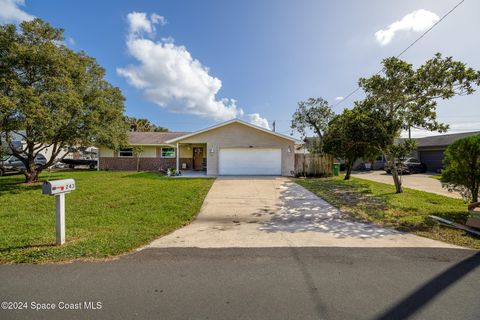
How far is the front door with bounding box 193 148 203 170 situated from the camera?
2119cm

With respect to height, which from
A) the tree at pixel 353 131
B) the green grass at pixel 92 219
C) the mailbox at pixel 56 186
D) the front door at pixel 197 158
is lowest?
the green grass at pixel 92 219

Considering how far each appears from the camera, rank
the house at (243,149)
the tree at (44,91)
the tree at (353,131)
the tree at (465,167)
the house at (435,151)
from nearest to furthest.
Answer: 1. the tree at (465,167)
2. the tree at (44,91)
3. the tree at (353,131)
4. the house at (243,149)
5. the house at (435,151)

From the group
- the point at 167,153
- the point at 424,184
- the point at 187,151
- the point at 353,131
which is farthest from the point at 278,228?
the point at 167,153

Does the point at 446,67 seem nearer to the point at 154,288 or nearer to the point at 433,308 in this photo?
the point at 433,308

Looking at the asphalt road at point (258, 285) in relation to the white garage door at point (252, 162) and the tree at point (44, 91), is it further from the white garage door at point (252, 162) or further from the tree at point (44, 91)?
the white garage door at point (252, 162)

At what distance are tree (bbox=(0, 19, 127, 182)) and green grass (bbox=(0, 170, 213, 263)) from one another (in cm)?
284

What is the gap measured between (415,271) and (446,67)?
924cm

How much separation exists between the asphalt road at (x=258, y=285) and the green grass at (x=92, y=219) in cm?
54

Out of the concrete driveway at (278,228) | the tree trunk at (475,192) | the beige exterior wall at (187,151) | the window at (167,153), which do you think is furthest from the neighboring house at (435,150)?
the window at (167,153)

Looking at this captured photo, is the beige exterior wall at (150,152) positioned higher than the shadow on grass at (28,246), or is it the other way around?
the beige exterior wall at (150,152)

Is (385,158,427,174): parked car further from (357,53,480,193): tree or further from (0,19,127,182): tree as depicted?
(0,19,127,182): tree

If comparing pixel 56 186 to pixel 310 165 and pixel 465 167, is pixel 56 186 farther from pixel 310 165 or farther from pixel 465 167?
pixel 310 165

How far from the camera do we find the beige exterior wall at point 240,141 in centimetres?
1630

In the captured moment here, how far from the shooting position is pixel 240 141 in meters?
16.3
